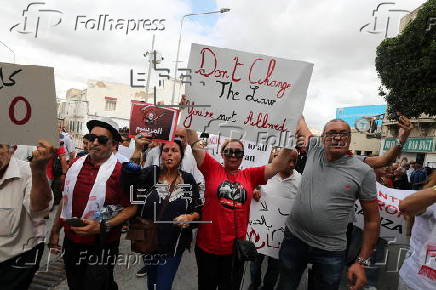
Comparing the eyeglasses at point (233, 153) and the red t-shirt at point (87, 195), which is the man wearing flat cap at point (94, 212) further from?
the eyeglasses at point (233, 153)

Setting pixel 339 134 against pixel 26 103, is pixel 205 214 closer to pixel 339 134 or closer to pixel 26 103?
pixel 339 134

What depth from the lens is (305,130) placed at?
301cm

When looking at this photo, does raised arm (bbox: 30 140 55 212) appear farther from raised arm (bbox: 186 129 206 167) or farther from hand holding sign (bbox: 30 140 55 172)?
raised arm (bbox: 186 129 206 167)

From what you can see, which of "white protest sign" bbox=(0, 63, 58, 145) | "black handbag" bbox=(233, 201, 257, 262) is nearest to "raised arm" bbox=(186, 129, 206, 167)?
"black handbag" bbox=(233, 201, 257, 262)

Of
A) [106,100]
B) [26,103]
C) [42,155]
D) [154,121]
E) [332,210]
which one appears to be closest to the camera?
[42,155]

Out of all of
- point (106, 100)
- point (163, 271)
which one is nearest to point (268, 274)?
point (163, 271)

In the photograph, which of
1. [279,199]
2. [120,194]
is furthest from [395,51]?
[120,194]

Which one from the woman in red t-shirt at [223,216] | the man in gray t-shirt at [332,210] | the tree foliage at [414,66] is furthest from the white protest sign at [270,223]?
the tree foliage at [414,66]

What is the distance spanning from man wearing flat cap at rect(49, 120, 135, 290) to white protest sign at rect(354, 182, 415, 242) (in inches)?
112

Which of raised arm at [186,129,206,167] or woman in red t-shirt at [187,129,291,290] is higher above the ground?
raised arm at [186,129,206,167]

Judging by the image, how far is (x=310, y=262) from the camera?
2.81 metres

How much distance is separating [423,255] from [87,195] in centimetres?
240

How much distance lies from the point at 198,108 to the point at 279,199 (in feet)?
4.97

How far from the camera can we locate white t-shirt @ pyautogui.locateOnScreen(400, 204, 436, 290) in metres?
2.16
